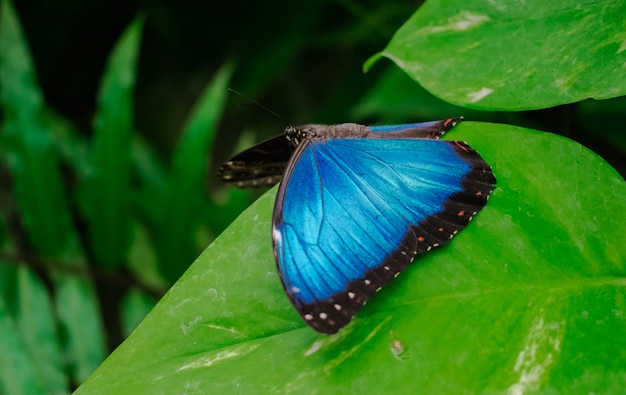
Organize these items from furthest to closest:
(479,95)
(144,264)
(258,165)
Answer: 1. (144,264)
2. (258,165)
3. (479,95)

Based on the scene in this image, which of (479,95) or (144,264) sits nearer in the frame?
(479,95)

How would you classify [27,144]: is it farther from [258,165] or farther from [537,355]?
[537,355]

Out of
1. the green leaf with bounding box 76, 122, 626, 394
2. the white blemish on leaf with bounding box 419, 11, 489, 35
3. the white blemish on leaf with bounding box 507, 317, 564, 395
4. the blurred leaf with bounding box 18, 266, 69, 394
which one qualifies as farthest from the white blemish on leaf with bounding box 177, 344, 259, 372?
the blurred leaf with bounding box 18, 266, 69, 394

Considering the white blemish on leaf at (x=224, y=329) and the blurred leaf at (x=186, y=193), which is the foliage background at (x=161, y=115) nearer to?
the blurred leaf at (x=186, y=193)

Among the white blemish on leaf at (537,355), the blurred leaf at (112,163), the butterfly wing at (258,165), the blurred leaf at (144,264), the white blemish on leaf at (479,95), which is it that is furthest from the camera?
the blurred leaf at (144,264)

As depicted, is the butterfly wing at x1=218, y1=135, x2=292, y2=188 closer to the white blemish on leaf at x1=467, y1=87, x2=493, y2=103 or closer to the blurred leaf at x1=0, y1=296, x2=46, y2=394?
the white blemish on leaf at x1=467, y1=87, x2=493, y2=103

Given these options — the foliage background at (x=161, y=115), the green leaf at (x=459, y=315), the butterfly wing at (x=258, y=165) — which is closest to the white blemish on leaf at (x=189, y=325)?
the green leaf at (x=459, y=315)

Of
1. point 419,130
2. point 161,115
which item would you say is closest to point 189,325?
point 419,130
